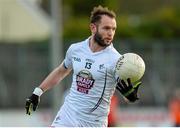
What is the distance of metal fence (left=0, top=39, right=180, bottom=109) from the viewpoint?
23016 millimetres

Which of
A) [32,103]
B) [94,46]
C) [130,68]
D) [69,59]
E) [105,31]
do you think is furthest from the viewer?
[32,103]

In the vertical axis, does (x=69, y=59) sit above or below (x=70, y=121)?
above

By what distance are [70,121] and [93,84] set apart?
0.50 metres

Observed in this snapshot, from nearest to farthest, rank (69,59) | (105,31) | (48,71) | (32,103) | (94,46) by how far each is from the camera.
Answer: (105,31)
(94,46)
(69,59)
(32,103)
(48,71)

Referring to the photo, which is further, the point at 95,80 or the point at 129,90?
the point at 95,80

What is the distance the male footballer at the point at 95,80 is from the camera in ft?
28.5

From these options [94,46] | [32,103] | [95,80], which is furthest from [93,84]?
[32,103]

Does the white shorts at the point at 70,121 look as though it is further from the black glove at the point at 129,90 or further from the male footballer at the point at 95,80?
the black glove at the point at 129,90

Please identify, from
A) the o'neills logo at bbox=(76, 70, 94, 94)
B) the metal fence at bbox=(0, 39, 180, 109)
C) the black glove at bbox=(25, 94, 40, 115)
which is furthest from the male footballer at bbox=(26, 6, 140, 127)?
the metal fence at bbox=(0, 39, 180, 109)

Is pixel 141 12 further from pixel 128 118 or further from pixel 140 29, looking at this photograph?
pixel 128 118

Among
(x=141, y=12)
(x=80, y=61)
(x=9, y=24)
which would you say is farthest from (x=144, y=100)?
(x=141, y=12)

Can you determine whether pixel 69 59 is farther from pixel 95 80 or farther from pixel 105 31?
pixel 105 31

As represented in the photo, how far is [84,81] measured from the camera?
28.7 feet

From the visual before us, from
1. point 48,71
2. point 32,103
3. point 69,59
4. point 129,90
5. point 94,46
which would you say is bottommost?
point 48,71
